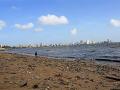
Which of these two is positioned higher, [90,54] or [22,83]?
[22,83]

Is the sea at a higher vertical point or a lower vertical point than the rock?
lower

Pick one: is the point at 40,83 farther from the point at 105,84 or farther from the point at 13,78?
the point at 105,84

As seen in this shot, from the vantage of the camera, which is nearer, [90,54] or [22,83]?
[22,83]

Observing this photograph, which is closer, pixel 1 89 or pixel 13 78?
pixel 1 89

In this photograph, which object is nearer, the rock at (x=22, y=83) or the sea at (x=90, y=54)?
the rock at (x=22, y=83)

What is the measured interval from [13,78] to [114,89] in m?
5.71

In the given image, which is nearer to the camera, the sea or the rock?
the rock

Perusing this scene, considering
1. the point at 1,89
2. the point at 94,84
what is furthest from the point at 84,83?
the point at 1,89

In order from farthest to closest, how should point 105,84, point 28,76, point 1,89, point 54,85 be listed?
point 28,76 → point 105,84 → point 54,85 → point 1,89

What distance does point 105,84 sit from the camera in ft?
50.1

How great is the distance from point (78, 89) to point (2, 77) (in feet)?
15.9

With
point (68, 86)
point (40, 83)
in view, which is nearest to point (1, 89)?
point (40, 83)

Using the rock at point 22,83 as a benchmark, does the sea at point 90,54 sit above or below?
below

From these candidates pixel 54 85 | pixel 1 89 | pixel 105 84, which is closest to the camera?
pixel 1 89
